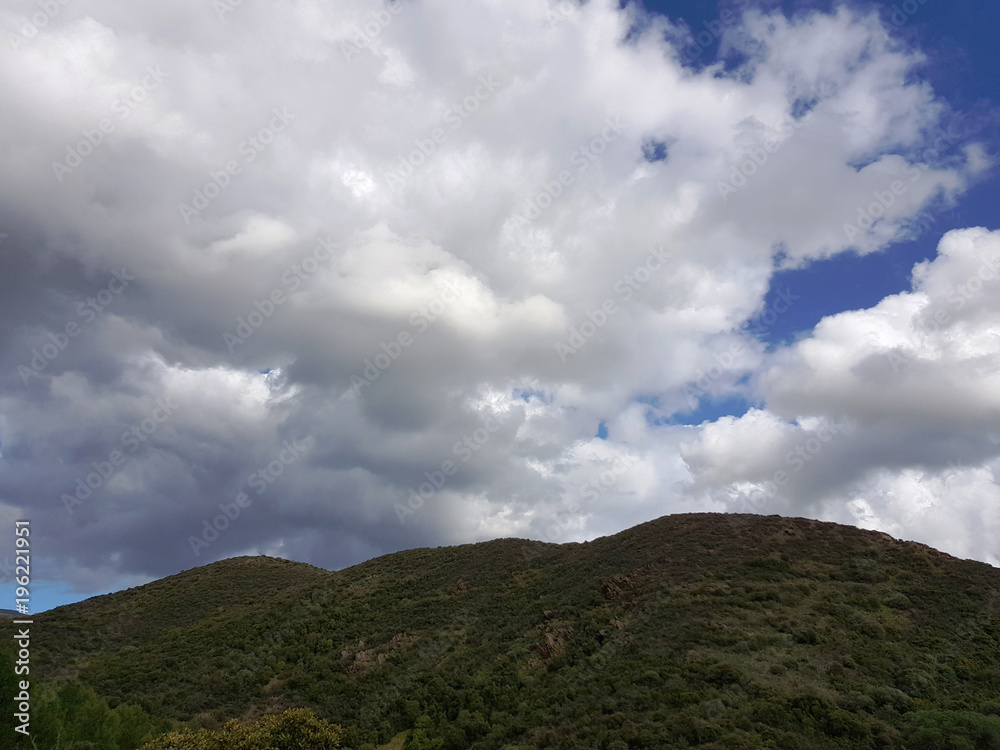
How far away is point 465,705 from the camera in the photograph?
85.7ft

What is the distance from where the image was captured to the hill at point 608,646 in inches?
774

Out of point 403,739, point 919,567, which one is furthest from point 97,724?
point 919,567

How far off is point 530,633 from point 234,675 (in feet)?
63.1

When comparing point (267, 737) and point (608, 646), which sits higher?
point (608, 646)

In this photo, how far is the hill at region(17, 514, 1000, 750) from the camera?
1966cm

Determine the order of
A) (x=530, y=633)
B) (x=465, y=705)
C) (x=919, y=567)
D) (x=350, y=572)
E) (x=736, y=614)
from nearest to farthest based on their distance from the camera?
1. (x=465, y=705)
2. (x=736, y=614)
3. (x=530, y=633)
4. (x=919, y=567)
5. (x=350, y=572)

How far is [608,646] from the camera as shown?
28.6 metres

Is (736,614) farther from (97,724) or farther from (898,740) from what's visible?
(97,724)

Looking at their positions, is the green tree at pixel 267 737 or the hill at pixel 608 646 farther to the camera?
the hill at pixel 608 646

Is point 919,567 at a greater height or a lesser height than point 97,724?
greater

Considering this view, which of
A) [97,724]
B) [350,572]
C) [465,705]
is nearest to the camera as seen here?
[97,724]

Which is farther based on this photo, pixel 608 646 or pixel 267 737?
pixel 608 646

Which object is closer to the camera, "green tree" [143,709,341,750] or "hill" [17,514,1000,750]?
"green tree" [143,709,341,750]

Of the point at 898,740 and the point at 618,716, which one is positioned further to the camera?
the point at 618,716
